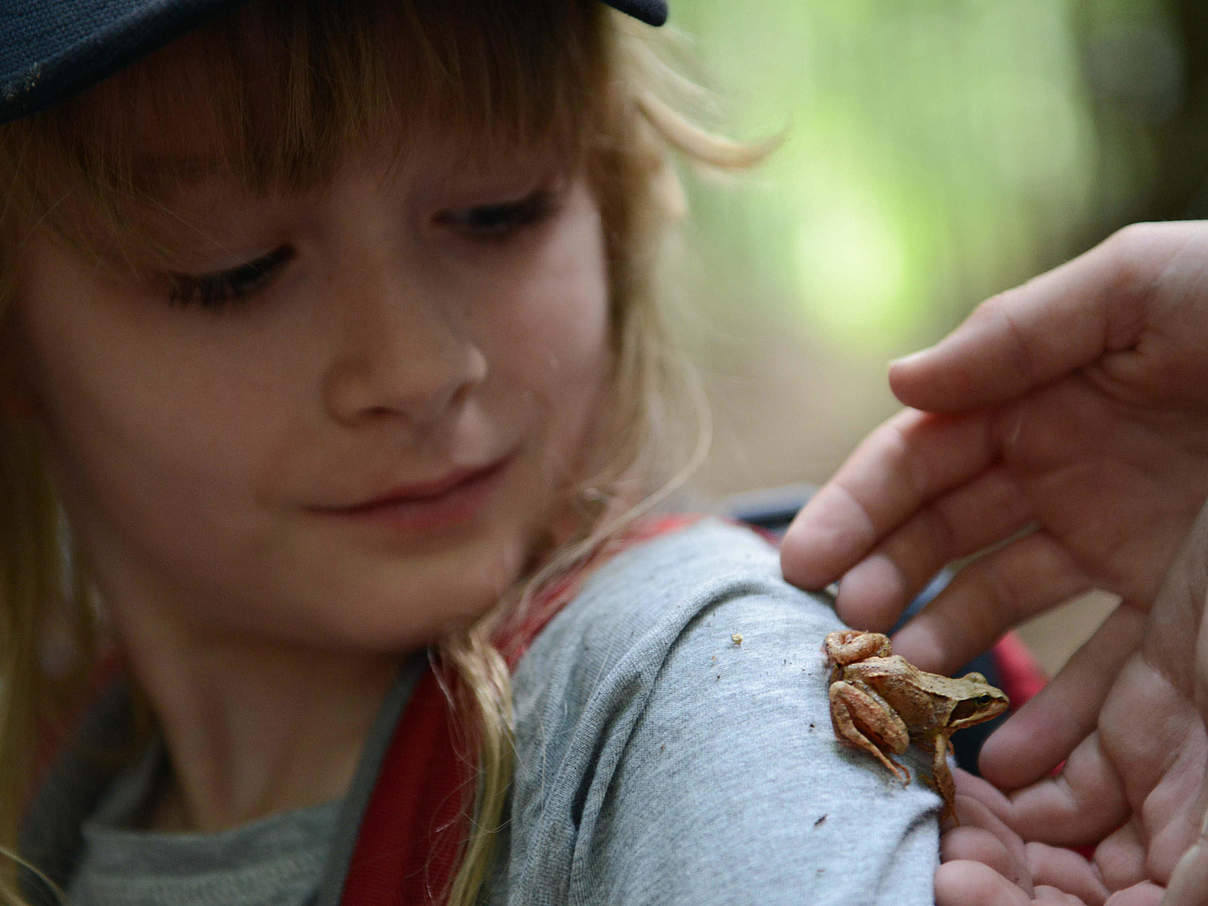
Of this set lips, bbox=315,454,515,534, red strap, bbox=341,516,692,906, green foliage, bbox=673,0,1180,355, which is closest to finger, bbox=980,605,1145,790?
red strap, bbox=341,516,692,906

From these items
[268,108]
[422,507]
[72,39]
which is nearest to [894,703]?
[422,507]

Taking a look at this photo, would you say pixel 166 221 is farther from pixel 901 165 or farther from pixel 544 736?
pixel 901 165

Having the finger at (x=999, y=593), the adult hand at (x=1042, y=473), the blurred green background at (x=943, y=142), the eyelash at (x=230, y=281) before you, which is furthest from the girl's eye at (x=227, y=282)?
the blurred green background at (x=943, y=142)

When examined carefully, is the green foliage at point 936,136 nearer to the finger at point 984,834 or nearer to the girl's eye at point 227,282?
the girl's eye at point 227,282

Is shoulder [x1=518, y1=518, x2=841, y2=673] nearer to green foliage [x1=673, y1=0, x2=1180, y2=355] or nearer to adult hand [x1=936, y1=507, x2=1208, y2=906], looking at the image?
adult hand [x1=936, y1=507, x2=1208, y2=906]

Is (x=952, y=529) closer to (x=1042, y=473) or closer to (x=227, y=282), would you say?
(x=1042, y=473)

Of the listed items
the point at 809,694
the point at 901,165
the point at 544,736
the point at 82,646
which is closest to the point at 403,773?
the point at 544,736

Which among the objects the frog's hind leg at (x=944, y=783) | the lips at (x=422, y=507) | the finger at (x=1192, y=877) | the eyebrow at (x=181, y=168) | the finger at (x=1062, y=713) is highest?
the eyebrow at (x=181, y=168)
